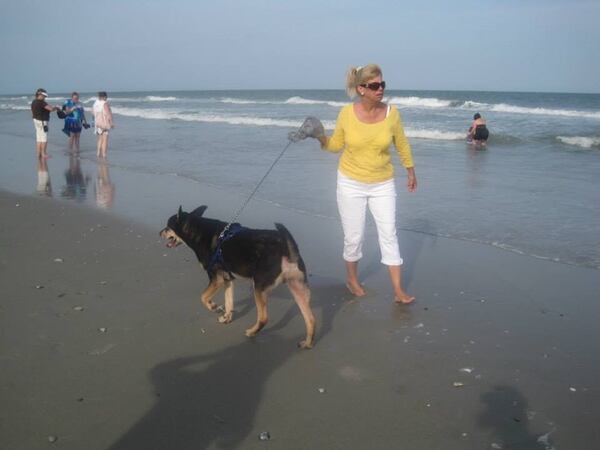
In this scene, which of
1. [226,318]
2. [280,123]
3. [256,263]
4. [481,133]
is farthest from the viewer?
[280,123]

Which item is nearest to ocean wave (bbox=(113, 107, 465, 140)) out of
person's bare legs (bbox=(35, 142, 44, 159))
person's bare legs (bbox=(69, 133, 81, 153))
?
person's bare legs (bbox=(69, 133, 81, 153))

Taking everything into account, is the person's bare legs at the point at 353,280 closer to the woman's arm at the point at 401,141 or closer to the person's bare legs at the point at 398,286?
the person's bare legs at the point at 398,286

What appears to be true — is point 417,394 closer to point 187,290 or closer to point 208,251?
point 208,251

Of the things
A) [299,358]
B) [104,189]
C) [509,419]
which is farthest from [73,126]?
[509,419]

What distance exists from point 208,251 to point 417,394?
215cm

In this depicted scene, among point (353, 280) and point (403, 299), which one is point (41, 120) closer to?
point (353, 280)

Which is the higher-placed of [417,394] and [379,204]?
[379,204]

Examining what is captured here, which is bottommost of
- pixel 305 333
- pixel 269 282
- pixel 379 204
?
pixel 305 333

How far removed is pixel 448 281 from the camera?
18.0ft

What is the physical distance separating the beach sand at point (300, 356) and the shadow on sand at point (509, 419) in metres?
0.01

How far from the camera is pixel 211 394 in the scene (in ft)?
11.1

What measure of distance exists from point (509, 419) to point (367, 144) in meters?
2.51

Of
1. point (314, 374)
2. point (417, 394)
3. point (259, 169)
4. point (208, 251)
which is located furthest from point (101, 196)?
point (417, 394)

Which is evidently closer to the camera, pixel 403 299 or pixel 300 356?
pixel 300 356
